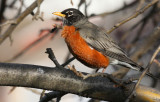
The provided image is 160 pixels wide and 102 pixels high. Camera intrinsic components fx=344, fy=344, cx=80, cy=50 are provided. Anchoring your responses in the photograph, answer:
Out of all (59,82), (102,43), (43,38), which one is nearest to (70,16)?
(43,38)

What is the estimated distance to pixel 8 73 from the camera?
2.10m

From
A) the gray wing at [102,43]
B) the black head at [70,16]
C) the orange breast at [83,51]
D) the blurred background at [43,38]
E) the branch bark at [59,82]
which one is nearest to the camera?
the branch bark at [59,82]

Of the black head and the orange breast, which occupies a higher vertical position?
the black head

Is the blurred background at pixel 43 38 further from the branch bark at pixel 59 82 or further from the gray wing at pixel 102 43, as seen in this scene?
the branch bark at pixel 59 82

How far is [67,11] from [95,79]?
1519 mm

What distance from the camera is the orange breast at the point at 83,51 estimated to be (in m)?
3.10

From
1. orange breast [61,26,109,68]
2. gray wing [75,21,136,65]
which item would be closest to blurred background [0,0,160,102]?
gray wing [75,21,136,65]

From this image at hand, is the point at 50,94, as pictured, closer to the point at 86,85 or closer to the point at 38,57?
the point at 86,85

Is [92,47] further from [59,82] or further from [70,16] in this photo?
[59,82]

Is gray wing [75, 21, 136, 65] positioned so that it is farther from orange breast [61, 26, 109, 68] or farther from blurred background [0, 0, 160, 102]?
blurred background [0, 0, 160, 102]

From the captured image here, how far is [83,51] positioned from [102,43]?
0.29 m

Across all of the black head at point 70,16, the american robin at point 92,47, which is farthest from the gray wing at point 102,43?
the black head at point 70,16

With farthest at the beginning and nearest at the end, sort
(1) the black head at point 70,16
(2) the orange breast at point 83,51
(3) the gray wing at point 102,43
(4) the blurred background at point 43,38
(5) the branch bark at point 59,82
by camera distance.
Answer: (4) the blurred background at point 43,38
(1) the black head at point 70,16
(3) the gray wing at point 102,43
(2) the orange breast at point 83,51
(5) the branch bark at point 59,82

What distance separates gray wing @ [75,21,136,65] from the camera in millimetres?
3252
